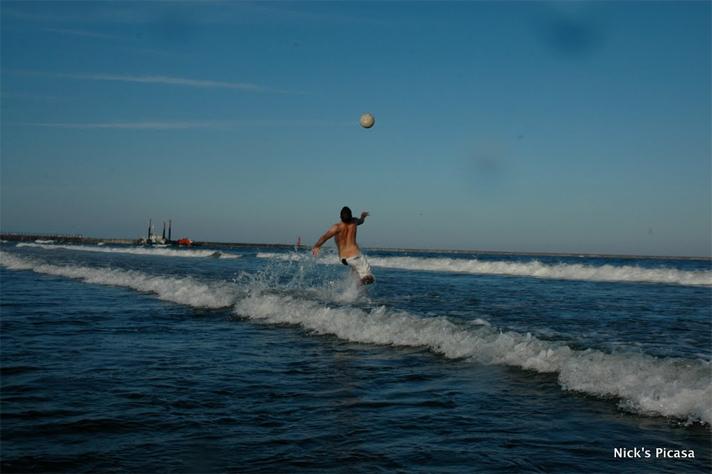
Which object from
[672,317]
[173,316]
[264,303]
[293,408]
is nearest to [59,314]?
[173,316]

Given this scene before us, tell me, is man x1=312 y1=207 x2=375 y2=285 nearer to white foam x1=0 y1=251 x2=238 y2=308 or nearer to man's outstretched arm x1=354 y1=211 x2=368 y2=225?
man's outstretched arm x1=354 y1=211 x2=368 y2=225

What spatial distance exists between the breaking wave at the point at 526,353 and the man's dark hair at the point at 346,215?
2.27 meters

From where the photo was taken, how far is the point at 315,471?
3.97 meters

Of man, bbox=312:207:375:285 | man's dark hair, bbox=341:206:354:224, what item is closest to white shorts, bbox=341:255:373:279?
man, bbox=312:207:375:285

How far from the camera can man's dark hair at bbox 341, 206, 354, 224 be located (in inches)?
578

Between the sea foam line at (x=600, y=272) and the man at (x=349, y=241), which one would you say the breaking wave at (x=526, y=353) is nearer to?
the man at (x=349, y=241)

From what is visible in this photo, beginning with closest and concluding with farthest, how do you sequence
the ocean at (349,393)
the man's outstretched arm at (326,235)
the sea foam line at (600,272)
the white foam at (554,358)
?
the ocean at (349,393) < the white foam at (554,358) < the man's outstretched arm at (326,235) < the sea foam line at (600,272)

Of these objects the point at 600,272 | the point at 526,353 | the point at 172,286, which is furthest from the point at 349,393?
the point at 600,272

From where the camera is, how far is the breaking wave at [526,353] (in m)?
5.89

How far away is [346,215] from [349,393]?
8838mm

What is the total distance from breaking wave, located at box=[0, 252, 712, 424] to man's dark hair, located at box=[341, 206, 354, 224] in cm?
227

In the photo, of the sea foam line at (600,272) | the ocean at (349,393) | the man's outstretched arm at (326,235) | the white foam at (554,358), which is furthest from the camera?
the sea foam line at (600,272)

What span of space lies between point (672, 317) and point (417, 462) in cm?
1172

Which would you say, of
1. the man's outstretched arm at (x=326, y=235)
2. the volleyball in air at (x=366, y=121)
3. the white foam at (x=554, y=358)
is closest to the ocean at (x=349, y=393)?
the white foam at (x=554, y=358)
